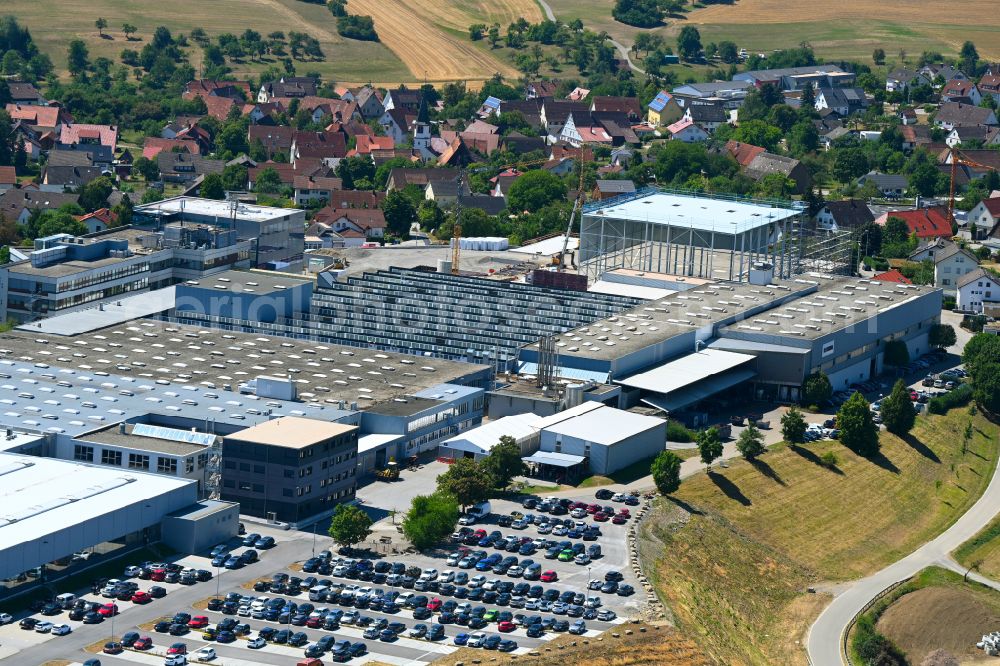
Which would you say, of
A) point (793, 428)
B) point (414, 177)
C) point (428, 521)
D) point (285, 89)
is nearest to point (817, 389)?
point (793, 428)

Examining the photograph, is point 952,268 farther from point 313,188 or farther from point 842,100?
point 842,100

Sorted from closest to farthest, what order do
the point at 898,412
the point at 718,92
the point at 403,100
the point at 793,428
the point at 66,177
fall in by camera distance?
the point at 793,428 → the point at 898,412 → the point at 66,177 → the point at 403,100 → the point at 718,92

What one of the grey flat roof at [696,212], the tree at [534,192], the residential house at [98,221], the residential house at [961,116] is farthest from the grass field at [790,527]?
the residential house at [961,116]

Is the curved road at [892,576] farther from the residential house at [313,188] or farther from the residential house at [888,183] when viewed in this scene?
the residential house at [313,188]

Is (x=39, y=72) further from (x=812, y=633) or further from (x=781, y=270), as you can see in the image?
(x=812, y=633)

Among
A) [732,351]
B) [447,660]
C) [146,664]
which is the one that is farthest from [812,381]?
[146,664]

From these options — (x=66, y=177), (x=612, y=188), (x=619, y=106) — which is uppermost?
(x=619, y=106)

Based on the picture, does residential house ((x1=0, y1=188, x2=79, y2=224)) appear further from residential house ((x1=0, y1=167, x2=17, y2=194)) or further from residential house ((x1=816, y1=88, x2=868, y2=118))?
residential house ((x1=816, y1=88, x2=868, y2=118))

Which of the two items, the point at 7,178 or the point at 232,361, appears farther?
the point at 7,178
